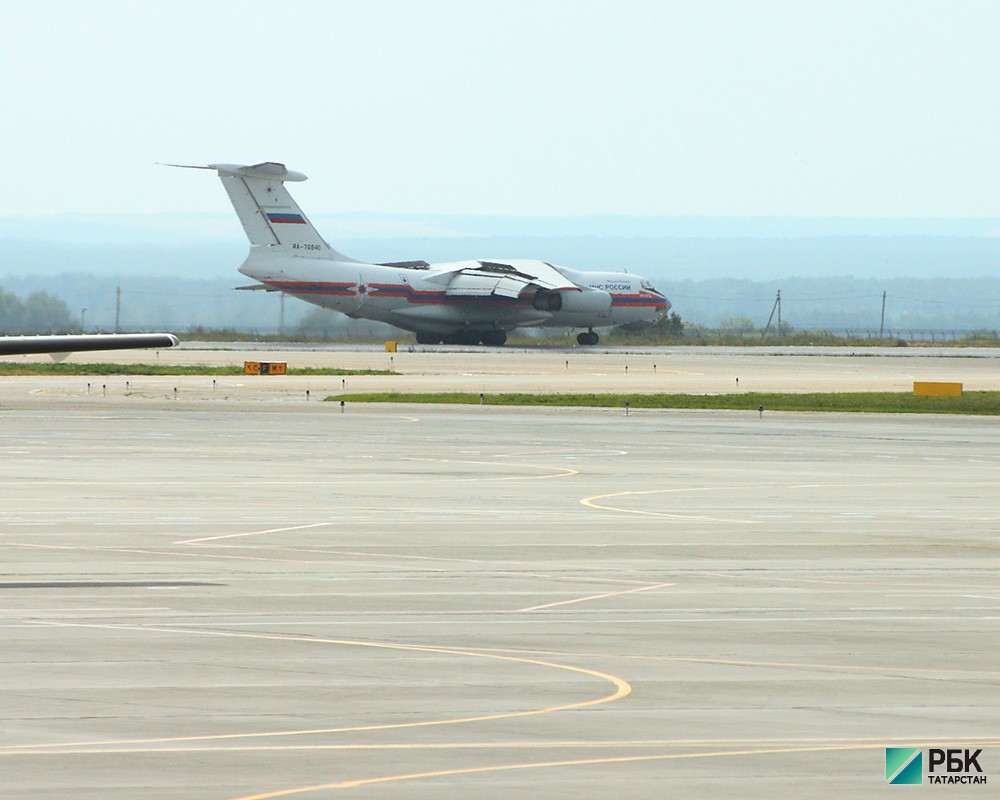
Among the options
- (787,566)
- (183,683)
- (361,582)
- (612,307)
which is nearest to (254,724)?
(183,683)

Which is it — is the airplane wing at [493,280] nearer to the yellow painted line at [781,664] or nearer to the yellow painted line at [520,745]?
the yellow painted line at [781,664]

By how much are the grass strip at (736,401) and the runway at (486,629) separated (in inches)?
987

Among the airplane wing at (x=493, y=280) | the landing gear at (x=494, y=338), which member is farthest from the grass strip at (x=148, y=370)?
the landing gear at (x=494, y=338)

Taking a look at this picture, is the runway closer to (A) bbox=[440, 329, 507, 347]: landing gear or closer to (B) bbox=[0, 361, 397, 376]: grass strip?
(B) bbox=[0, 361, 397, 376]: grass strip

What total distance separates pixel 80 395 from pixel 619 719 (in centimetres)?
5637

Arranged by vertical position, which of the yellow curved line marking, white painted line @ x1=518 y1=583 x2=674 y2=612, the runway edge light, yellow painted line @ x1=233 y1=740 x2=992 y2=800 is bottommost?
white painted line @ x1=518 y1=583 x2=674 y2=612

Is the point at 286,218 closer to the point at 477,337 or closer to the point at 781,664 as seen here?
the point at 477,337

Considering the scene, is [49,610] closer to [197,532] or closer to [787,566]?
[197,532]

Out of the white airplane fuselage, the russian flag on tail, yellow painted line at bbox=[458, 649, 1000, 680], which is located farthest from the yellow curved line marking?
the russian flag on tail

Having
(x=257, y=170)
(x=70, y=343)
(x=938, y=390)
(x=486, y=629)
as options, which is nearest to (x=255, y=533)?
(x=70, y=343)

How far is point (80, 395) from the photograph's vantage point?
214 feet

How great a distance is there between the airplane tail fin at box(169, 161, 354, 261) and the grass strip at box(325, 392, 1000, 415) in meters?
51.0

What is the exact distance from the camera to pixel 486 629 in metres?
16.1

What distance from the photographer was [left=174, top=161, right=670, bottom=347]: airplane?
4513 inches
